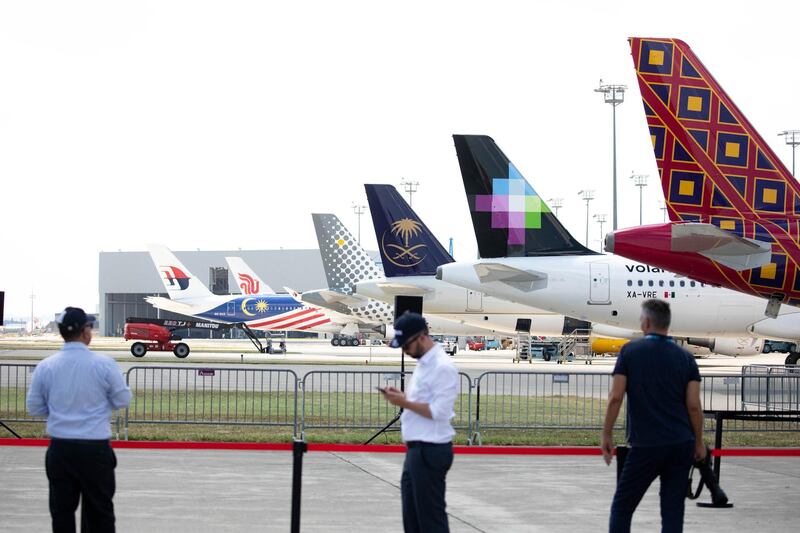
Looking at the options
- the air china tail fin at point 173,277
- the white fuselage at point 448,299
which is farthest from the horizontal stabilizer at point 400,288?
the air china tail fin at point 173,277

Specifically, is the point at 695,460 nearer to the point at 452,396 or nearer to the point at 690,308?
the point at 452,396

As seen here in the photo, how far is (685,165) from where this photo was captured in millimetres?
21938

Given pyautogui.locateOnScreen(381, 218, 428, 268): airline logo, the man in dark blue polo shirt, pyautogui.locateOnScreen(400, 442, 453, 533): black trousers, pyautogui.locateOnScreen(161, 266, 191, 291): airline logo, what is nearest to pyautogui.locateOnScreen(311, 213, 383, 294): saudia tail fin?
pyautogui.locateOnScreen(381, 218, 428, 268): airline logo

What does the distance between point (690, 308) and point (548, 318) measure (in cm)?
1260

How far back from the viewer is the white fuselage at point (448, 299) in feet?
131

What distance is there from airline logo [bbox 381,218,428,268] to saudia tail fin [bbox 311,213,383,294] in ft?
45.2

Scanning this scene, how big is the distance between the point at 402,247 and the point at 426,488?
111 ft

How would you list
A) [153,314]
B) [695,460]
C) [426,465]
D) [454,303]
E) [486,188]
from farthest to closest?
[153,314] < [454,303] < [486,188] < [695,460] < [426,465]

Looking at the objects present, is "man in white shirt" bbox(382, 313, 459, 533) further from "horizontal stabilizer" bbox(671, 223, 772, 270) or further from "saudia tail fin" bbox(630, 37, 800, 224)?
"saudia tail fin" bbox(630, 37, 800, 224)

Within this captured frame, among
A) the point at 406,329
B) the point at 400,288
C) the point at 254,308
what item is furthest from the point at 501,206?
the point at 254,308

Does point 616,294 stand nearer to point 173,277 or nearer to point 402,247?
point 402,247

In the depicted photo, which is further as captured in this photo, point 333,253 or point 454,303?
point 333,253

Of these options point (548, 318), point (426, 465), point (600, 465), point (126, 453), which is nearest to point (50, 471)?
point (426, 465)

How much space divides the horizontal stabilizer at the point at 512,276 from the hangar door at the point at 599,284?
4.44ft
